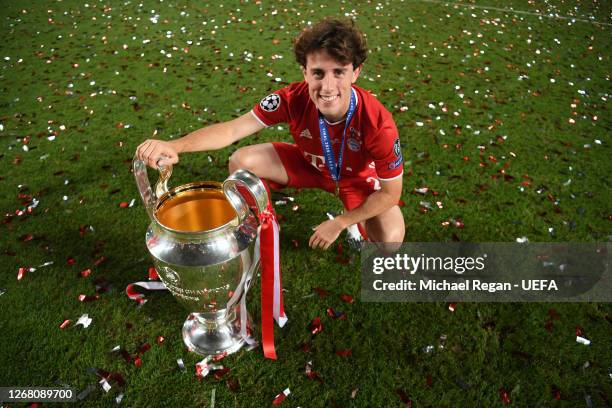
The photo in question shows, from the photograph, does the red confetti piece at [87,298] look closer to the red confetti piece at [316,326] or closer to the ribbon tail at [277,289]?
the ribbon tail at [277,289]

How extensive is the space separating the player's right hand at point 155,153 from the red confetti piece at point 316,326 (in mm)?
1316

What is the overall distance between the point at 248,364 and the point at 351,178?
1.39m

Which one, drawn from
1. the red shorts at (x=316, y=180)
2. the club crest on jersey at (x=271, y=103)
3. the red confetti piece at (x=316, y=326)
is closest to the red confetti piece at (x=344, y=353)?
the red confetti piece at (x=316, y=326)

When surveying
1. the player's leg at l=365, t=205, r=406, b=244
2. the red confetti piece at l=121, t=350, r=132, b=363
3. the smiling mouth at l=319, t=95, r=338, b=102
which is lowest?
the red confetti piece at l=121, t=350, r=132, b=363

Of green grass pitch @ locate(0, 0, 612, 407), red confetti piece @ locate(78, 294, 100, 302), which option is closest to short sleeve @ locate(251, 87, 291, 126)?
green grass pitch @ locate(0, 0, 612, 407)

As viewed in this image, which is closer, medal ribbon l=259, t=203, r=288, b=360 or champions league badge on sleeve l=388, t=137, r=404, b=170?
medal ribbon l=259, t=203, r=288, b=360

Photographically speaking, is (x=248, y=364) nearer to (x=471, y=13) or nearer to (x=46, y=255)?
(x=46, y=255)

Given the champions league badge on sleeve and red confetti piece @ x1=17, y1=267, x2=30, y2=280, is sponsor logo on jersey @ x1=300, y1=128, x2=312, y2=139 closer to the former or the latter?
the champions league badge on sleeve

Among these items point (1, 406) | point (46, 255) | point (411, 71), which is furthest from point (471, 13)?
point (1, 406)

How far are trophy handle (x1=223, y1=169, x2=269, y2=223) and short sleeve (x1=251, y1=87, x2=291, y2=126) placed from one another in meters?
1.08

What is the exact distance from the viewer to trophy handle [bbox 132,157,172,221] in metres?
1.97

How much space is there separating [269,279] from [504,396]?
1472mm

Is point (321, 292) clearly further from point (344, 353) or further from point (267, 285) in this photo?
point (267, 285)

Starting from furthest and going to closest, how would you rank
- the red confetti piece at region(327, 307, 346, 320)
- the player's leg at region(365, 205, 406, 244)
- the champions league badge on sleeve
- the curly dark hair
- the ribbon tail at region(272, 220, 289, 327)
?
the player's leg at region(365, 205, 406, 244) → the red confetti piece at region(327, 307, 346, 320) → the champions league badge on sleeve → the curly dark hair → the ribbon tail at region(272, 220, 289, 327)
